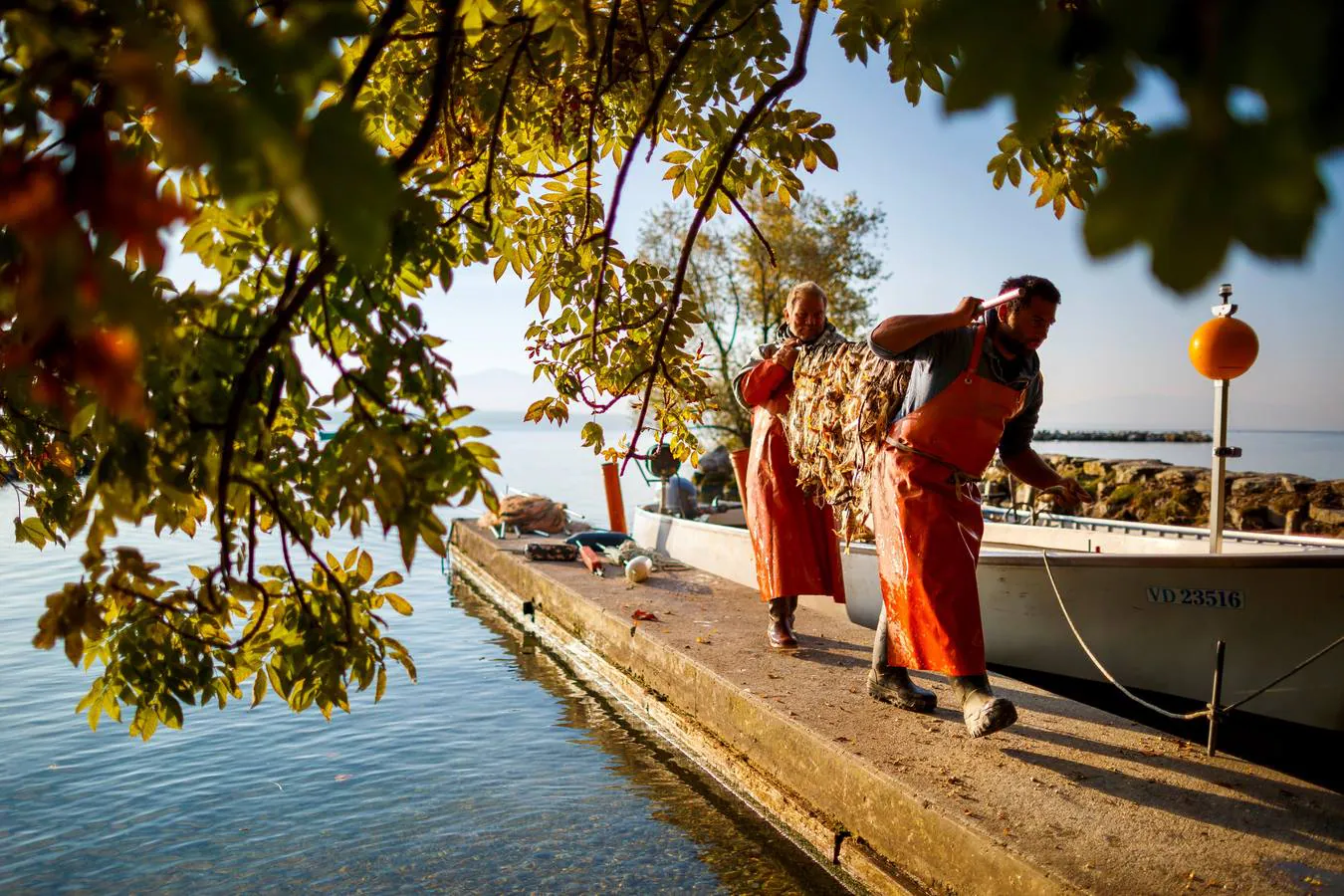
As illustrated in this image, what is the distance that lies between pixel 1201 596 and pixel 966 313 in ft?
8.58

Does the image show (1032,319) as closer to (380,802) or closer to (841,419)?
(841,419)

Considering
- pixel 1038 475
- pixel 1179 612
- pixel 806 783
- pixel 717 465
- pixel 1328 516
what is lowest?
pixel 806 783

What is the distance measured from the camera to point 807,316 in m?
5.98

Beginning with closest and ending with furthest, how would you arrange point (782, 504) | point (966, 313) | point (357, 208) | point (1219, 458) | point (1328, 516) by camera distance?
1. point (357, 208)
2. point (966, 313)
3. point (1219, 458)
4. point (782, 504)
5. point (1328, 516)

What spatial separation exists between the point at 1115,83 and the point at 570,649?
8991 millimetres

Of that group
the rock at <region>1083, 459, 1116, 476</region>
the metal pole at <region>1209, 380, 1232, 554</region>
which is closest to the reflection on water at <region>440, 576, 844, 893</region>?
the metal pole at <region>1209, 380, 1232, 554</region>

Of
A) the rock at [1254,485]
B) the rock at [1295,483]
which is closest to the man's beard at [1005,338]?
the rock at [1295,483]

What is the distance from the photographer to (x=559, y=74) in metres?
3.79

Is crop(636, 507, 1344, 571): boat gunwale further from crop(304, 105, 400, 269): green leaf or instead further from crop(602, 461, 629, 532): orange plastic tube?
crop(602, 461, 629, 532): orange plastic tube

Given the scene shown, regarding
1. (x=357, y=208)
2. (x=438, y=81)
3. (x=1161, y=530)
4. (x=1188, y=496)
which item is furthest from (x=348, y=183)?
(x=1188, y=496)

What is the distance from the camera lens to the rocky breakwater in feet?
46.8

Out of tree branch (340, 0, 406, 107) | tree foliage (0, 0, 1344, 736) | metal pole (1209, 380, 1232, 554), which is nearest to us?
tree foliage (0, 0, 1344, 736)

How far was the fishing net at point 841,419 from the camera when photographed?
5281 millimetres

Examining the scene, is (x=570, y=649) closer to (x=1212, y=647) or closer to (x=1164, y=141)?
(x=1212, y=647)
